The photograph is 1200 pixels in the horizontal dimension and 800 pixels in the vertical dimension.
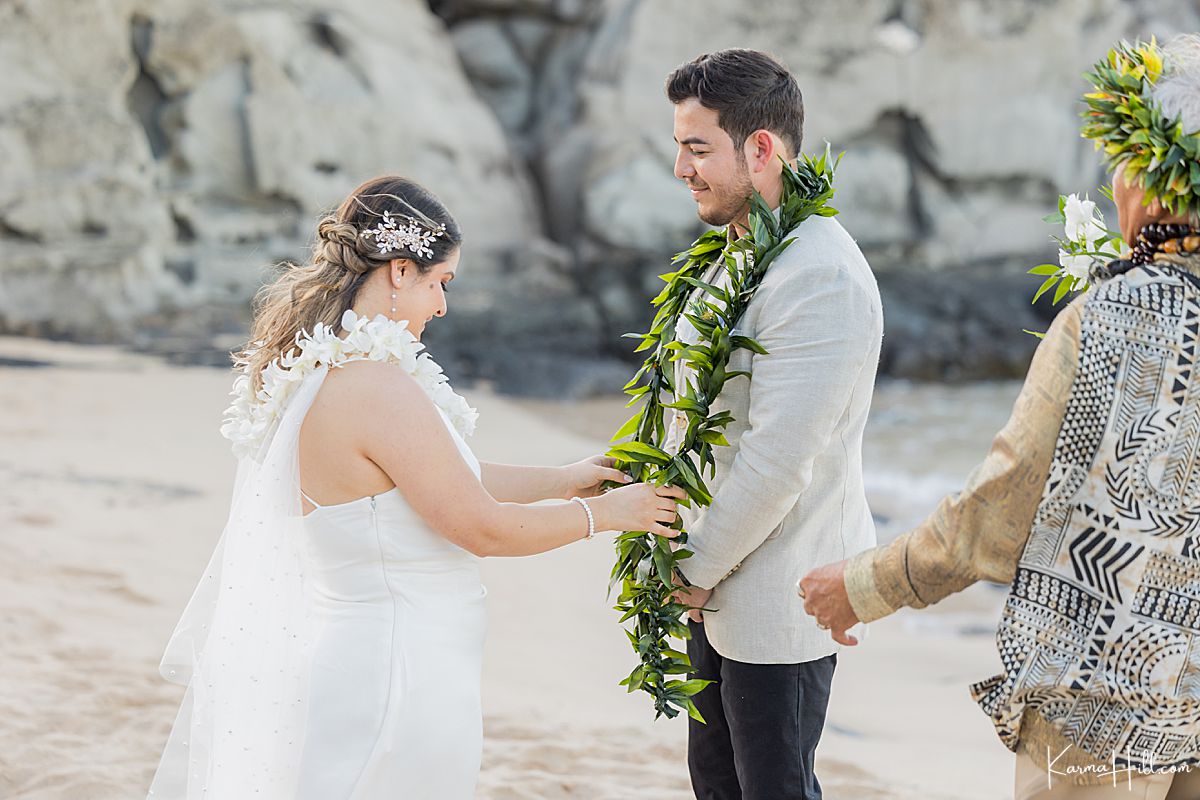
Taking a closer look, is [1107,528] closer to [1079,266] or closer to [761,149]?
[1079,266]

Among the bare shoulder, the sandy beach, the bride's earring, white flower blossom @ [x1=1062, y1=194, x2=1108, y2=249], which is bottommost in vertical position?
the sandy beach

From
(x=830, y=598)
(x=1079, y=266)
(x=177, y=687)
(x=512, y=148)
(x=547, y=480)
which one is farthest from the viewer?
(x=512, y=148)

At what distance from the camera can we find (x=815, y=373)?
9.57 feet

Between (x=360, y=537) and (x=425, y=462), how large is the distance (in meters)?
0.26

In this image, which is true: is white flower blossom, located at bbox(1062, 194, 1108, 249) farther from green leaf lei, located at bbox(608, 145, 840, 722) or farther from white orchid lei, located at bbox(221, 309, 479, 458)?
white orchid lei, located at bbox(221, 309, 479, 458)

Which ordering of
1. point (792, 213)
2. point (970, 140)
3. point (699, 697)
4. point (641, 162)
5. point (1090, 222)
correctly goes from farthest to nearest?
point (970, 140) → point (641, 162) → point (699, 697) → point (792, 213) → point (1090, 222)

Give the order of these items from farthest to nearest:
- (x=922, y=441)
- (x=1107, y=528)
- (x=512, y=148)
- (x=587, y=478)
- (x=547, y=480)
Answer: (x=512, y=148)
(x=922, y=441)
(x=547, y=480)
(x=587, y=478)
(x=1107, y=528)

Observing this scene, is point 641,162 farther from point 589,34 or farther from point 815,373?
point 815,373

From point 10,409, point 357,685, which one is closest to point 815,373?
point 357,685

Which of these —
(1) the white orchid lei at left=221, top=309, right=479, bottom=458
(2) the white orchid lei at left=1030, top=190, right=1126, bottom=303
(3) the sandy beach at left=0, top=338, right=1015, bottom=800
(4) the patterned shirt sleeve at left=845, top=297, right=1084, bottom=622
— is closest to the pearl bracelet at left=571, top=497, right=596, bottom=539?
(1) the white orchid lei at left=221, top=309, right=479, bottom=458

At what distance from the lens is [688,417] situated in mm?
3115

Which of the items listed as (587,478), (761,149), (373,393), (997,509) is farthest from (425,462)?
(997,509)

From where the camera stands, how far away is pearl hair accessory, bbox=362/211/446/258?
299 centimetres

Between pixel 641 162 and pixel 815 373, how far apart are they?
1492 centimetres
